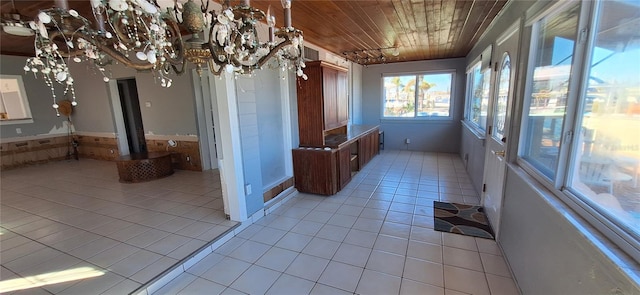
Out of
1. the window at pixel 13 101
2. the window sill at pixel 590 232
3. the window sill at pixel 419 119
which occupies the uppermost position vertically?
the window at pixel 13 101

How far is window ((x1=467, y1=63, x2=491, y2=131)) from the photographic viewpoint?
3.77m

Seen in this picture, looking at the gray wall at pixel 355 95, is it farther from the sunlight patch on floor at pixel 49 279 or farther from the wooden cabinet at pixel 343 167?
the sunlight patch on floor at pixel 49 279

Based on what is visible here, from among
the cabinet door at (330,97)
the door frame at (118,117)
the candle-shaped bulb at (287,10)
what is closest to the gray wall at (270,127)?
the cabinet door at (330,97)

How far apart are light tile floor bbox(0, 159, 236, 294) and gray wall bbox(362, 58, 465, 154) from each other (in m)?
4.54

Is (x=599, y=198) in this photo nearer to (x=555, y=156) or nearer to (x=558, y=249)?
(x=558, y=249)

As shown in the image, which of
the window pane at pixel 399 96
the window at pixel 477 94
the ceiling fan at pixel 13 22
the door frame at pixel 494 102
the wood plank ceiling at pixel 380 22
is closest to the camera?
the ceiling fan at pixel 13 22

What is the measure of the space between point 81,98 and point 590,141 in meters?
8.37

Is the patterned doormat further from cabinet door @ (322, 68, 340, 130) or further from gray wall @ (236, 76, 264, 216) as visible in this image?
gray wall @ (236, 76, 264, 216)

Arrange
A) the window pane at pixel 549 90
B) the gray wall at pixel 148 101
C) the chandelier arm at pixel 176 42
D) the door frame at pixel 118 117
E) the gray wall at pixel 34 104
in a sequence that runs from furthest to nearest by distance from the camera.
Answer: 1. the door frame at pixel 118 117
2. the gray wall at pixel 34 104
3. the gray wall at pixel 148 101
4. the window pane at pixel 549 90
5. the chandelier arm at pixel 176 42

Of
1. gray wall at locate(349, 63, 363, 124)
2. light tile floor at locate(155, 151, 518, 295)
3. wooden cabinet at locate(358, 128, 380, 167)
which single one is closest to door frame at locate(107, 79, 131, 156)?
light tile floor at locate(155, 151, 518, 295)

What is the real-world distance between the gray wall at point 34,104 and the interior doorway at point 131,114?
1427mm

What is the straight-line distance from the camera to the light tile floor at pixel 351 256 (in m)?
1.91

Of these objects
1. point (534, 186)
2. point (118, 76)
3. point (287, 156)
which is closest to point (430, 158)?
point (287, 156)

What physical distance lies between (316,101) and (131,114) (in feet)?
16.9
